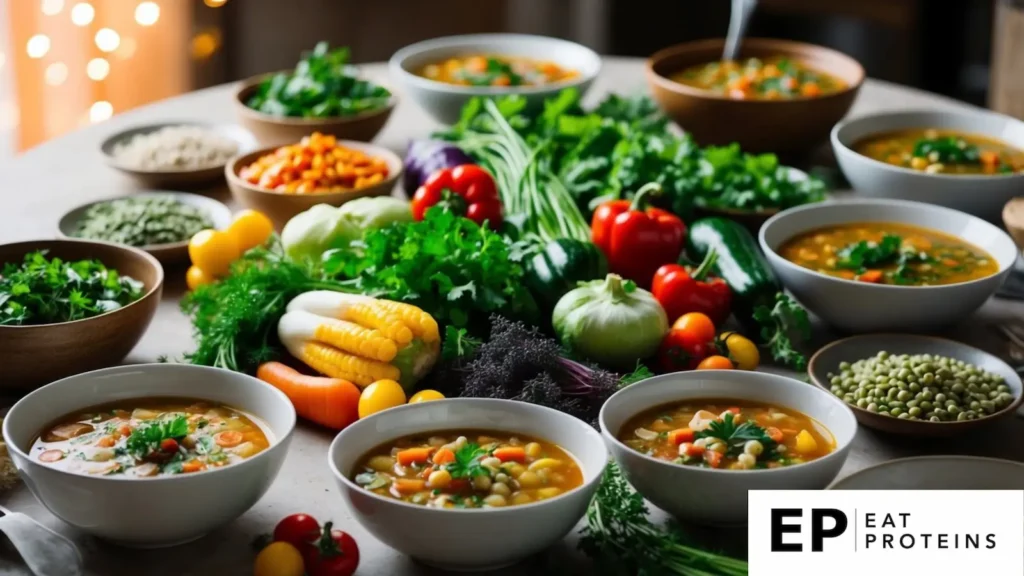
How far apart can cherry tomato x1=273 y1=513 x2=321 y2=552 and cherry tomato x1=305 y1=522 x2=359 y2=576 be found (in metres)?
0.02

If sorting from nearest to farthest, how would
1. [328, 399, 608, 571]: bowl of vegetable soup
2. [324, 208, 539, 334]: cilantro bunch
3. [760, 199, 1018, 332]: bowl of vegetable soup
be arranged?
1. [328, 399, 608, 571]: bowl of vegetable soup
2. [324, 208, 539, 334]: cilantro bunch
3. [760, 199, 1018, 332]: bowl of vegetable soup

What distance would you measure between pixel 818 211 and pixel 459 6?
4.09 m

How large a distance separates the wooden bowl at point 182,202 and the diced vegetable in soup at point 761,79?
5.29ft

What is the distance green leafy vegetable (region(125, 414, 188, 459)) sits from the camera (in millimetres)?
2100

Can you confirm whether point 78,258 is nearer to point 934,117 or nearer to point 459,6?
point 934,117

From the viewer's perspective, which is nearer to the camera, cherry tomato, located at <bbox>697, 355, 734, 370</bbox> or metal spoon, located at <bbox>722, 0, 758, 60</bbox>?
cherry tomato, located at <bbox>697, 355, 734, 370</bbox>

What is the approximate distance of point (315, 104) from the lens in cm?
403

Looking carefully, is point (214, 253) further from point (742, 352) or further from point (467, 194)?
point (742, 352)

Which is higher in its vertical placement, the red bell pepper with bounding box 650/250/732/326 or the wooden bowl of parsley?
the wooden bowl of parsley

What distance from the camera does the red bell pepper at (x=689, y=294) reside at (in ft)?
9.45

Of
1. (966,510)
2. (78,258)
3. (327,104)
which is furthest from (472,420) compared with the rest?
(327,104)

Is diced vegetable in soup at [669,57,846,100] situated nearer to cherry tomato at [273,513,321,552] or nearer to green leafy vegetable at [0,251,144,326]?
green leafy vegetable at [0,251,144,326]

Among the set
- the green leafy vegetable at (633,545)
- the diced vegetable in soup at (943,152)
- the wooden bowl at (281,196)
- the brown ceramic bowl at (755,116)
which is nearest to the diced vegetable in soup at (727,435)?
the green leafy vegetable at (633,545)

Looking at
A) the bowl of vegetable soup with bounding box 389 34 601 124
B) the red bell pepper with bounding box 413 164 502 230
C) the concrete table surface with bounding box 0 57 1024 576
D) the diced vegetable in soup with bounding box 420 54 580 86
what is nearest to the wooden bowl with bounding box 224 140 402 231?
the red bell pepper with bounding box 413 164 502 230
